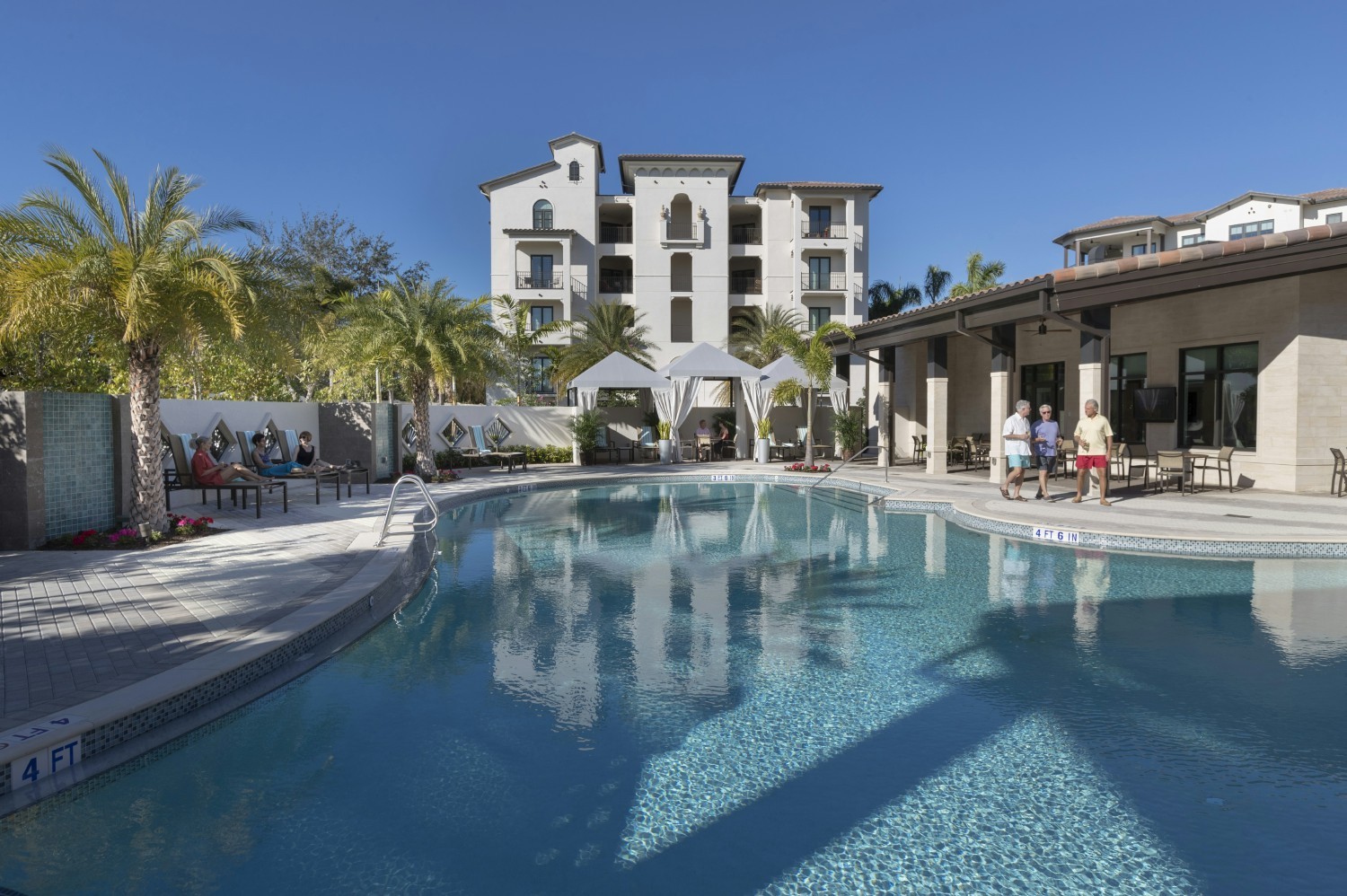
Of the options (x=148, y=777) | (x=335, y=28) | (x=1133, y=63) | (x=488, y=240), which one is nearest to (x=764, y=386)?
(x=1133, y=63)

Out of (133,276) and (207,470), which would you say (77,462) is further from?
(133,276)

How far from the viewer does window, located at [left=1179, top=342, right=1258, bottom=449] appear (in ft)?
41.2

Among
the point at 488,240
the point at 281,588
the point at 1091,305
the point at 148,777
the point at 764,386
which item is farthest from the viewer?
the point at 488,240

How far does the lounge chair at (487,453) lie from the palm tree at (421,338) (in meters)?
2.90

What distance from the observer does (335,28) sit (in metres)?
18.8

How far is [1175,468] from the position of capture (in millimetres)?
11969

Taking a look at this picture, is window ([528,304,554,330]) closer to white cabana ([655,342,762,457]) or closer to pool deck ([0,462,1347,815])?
white cabana ([655,342,762,457])

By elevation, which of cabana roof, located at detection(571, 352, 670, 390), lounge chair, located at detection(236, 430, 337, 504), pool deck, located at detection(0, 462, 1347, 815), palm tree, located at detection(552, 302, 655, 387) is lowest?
pool deck, located at detection(0, 462, 1347, 815)

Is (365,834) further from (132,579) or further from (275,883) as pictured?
(132,579)

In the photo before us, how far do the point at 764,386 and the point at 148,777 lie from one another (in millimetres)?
→ 18190

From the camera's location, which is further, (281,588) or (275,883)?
(281,588)

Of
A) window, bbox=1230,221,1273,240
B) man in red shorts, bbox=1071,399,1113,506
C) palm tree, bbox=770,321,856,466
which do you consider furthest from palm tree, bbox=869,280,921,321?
man in red shorts, bbox=1071,399,1113,506

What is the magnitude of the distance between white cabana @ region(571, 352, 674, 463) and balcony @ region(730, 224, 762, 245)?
60.2 ft

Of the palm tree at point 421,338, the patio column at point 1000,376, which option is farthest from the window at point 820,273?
the palm tree at point 421,338
